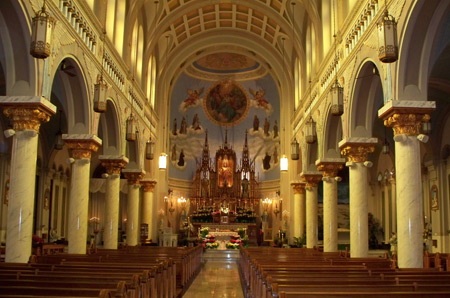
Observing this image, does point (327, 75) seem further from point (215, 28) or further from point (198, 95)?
point (198, 95)

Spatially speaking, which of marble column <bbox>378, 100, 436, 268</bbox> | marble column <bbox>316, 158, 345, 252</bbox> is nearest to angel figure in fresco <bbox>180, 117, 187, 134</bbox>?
marble column <bbox>316, 158, 345, 252</bbox>

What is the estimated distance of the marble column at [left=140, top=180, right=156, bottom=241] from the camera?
3054cm

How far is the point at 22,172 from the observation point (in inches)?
493

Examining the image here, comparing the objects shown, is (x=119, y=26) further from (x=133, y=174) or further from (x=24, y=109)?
(x=24, y=109)

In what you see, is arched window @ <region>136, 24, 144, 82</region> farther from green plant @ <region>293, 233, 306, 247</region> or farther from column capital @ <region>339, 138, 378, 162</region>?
column capital @ <region>339, 138, 378, 162</region>

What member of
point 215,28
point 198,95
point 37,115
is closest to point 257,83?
point 198,95

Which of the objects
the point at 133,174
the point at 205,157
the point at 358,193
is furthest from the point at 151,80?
the point at 358,193

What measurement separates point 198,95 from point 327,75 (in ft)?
71.2

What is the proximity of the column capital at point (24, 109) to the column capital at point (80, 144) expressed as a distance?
454 centimetres

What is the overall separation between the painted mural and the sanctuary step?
10.8 metres

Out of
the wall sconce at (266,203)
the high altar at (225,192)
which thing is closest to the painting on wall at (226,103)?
the high altar at (225,192)

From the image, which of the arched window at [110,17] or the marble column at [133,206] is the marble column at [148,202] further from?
the arched window at [110,17]

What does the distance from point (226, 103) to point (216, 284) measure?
26.7m

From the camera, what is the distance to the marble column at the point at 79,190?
17.1 m
